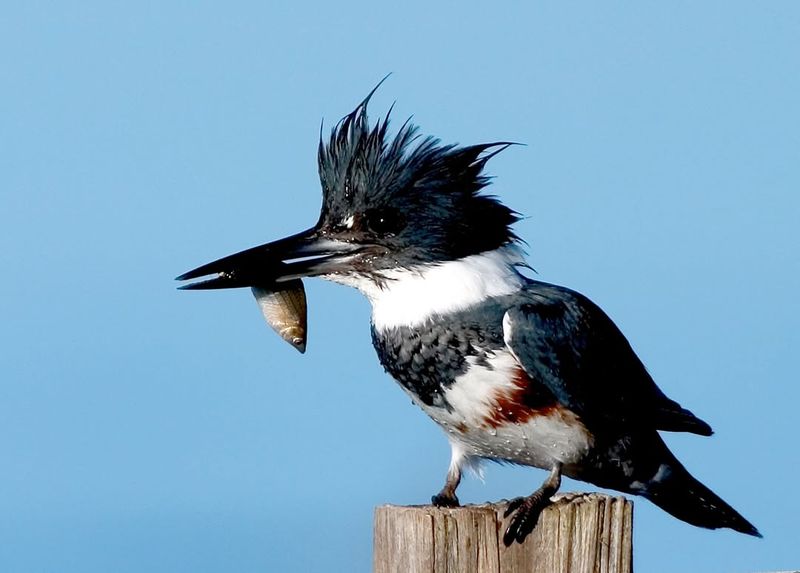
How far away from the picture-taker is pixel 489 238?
125 inches

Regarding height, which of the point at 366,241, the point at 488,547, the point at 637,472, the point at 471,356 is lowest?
the point at 488,547

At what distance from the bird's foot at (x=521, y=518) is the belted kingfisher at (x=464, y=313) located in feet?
1.28

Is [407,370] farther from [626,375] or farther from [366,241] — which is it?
[626,375]

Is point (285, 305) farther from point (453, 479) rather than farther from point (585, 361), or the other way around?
point (585, 361)

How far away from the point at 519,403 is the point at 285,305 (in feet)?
2.02

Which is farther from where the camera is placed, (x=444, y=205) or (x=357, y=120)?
(x=357, y=120)

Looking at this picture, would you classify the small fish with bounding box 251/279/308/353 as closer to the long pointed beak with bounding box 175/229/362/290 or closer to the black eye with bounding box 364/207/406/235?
the long pointed beak with bounding box 175/229/362/290

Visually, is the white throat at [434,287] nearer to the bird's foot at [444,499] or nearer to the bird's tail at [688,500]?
the bird's foot at [444,499]

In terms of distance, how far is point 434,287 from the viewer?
120 inches

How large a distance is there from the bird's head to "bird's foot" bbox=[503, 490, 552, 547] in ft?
2.57

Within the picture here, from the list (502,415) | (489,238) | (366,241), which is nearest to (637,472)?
(502,415)

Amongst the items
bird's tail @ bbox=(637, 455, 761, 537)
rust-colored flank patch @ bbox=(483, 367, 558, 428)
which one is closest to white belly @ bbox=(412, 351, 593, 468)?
rust-colored flank patch @ bbox=(483, 367, 558, 428)

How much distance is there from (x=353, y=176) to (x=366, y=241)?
19 cm

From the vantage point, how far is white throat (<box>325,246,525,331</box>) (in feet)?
9.95
